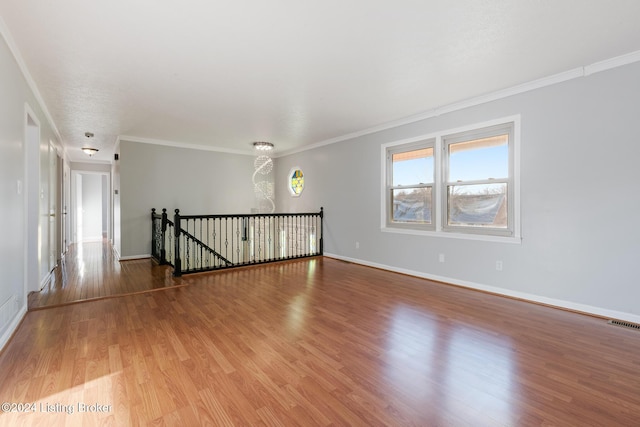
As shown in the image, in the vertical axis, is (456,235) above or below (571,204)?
below

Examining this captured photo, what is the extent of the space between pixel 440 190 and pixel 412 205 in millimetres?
582

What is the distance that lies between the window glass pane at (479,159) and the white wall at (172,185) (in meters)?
5.24

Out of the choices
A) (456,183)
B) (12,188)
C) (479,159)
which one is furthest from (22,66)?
(479,159)

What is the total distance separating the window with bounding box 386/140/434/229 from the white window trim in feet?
0.26

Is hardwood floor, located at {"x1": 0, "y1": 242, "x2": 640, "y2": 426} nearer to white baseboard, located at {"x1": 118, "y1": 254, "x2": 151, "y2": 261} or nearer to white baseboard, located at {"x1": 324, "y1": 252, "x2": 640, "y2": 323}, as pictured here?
white baseboard, located at {"x1": 324, "y1": 252, "x2": 640, "y2": 323}

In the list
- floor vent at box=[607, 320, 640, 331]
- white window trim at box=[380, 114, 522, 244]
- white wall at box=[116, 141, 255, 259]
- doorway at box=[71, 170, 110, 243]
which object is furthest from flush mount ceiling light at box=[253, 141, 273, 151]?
doorway at box=[71, 170, 110, 243]

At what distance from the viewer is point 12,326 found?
249 cm

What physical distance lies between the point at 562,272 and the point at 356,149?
3.75 m

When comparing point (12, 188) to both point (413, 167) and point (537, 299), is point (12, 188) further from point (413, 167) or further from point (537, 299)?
point (537, 299)

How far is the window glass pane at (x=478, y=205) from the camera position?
3730mm

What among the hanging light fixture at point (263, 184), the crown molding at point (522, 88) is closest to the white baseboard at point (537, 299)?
the crown molding at point (522, 88)

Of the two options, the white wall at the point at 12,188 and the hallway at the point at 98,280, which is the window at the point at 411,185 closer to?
the hallway at the point at 98,280

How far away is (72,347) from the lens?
2283 millimetres

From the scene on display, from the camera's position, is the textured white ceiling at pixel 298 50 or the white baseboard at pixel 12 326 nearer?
the textured white ceiling at pixel 298 50
